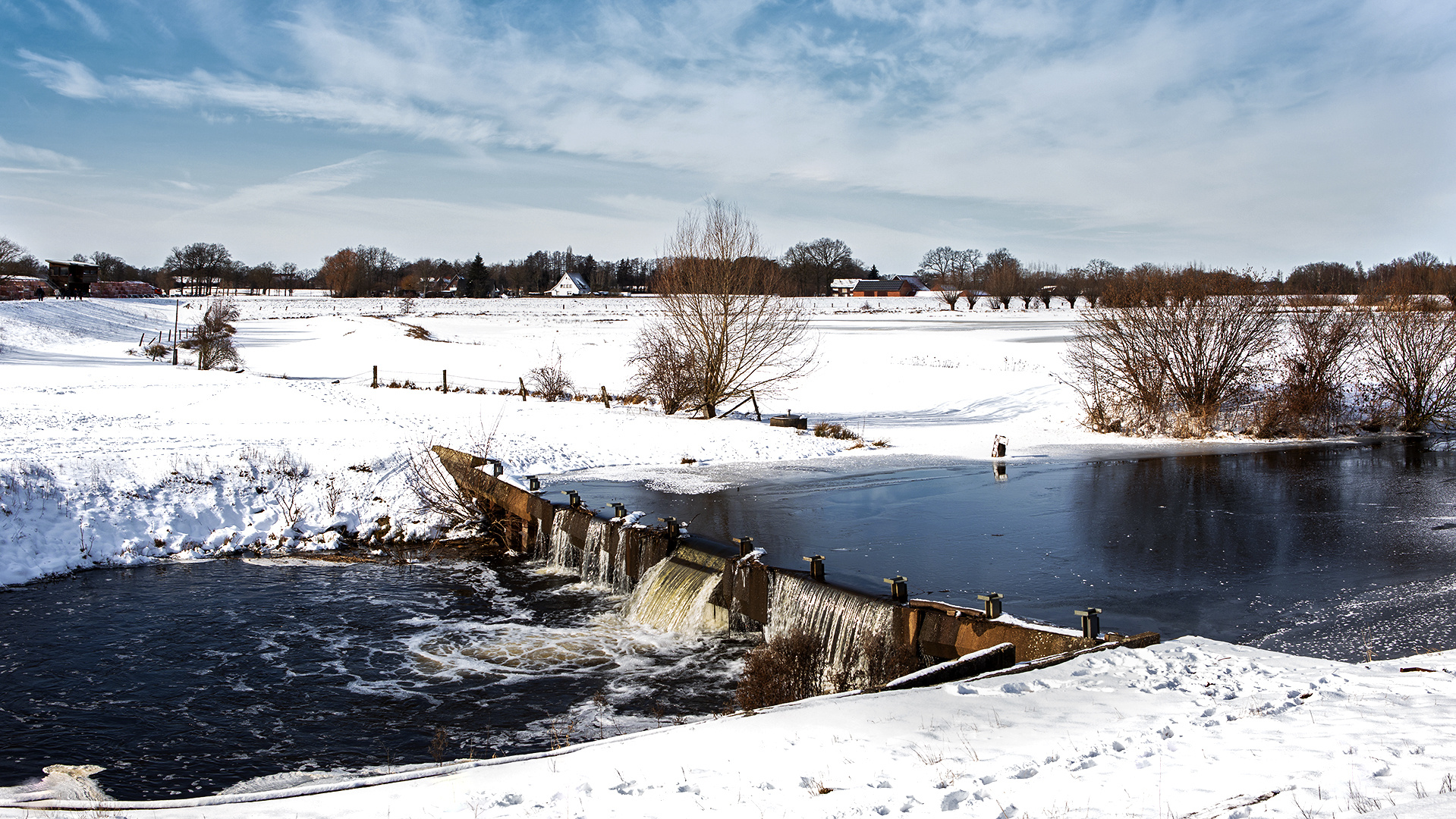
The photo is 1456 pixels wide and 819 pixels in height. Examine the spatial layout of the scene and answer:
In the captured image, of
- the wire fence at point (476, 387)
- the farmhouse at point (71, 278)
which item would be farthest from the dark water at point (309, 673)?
the farmhouse at point (71, 278)

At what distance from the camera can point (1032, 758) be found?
5.45 meters

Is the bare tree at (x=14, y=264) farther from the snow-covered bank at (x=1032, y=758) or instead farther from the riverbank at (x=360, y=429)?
the snow-covered bank at (x=1032, y=758)

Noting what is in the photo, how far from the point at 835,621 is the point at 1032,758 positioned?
425 cm

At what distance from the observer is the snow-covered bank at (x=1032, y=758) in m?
4.82

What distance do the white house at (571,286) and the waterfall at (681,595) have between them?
14043cm

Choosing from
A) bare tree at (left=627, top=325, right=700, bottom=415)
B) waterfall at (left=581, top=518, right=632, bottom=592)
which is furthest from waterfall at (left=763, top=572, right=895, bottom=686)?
bare tree at (left=627, top=325, right=700, bottom=415)

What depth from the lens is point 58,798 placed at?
21.2 ft

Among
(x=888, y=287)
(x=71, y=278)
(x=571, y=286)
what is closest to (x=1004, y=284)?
(x=888, y=287)

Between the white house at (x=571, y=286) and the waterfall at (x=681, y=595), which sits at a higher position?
the white house at (x=571, y=286)

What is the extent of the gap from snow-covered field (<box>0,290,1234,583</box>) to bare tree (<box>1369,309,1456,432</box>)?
29.4 feet

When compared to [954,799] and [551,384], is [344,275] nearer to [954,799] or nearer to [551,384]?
[551,384]

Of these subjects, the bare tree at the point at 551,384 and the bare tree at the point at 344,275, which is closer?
the bare tree at the point at 551,384

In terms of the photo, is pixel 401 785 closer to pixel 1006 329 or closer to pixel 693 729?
pixel 693 729

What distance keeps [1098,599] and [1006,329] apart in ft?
180
